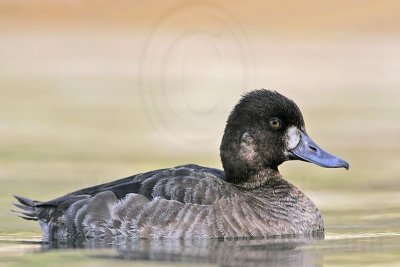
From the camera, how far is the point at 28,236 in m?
14.7

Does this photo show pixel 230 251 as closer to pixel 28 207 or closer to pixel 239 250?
pixel 239 250

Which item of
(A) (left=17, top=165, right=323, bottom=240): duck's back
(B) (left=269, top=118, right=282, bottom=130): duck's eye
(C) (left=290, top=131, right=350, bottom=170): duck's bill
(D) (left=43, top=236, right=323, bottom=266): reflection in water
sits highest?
(B) (left=269, top=118, right=282, bottom=130): duck's eye

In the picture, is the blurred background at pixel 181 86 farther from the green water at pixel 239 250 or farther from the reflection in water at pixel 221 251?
the reflection in water at pixel 221 251

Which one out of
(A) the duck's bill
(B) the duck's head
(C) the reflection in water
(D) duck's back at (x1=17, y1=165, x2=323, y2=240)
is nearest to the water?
(C) the reflection in water

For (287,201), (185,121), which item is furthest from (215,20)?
(287,201)

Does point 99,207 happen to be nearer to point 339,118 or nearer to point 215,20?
point 339,118

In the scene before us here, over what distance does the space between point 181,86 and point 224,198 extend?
576 inches

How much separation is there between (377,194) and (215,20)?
15.9 meters

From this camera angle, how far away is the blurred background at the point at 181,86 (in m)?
18.4

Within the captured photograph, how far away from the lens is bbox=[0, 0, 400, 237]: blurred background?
18375 millimetres

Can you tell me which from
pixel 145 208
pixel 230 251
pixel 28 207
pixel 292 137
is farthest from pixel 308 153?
pixel 28 207

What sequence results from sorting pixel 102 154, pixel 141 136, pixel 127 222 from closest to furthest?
pixel 127 222 → pixel 102 154 → pixel 141 136

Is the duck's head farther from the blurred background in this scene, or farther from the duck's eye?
the blurred background

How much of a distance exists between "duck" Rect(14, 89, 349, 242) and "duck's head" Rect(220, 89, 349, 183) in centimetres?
1
